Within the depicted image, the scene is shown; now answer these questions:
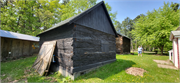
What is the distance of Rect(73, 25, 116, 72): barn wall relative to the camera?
5445 mm

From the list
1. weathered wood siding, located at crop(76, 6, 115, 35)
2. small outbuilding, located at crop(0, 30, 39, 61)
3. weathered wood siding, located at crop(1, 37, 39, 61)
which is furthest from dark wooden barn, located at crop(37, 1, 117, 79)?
weathered wood siding, located at crop(1, 37, 39, 61)

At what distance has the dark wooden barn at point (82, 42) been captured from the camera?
533 centimetres

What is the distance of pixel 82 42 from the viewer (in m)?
5.77

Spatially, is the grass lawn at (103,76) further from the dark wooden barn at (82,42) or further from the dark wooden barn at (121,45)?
the dark wooden barn at (121,45)

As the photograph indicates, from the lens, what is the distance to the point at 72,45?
5.21 metres

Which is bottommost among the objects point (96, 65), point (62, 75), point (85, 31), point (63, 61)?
point (62, 75)

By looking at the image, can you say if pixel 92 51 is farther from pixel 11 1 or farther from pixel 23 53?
pixel 11 1

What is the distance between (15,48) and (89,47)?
1228cm

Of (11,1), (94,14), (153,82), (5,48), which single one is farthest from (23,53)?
(153,82)

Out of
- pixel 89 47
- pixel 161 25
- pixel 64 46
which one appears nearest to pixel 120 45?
pixel 161 25

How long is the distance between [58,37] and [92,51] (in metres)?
3.20

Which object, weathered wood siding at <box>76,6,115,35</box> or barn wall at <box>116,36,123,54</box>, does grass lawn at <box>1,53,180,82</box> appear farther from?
barn wall at <box>116,36,123,54</box>

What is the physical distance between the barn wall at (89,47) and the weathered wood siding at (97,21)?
1.22 ft

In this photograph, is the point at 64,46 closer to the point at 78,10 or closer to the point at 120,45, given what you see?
the point at 120,45
